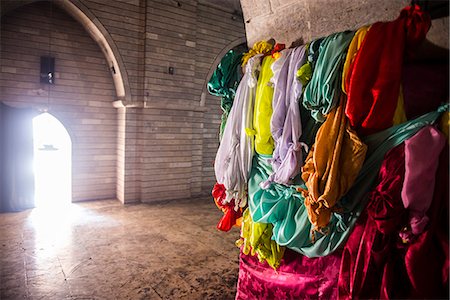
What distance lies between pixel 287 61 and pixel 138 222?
182 inches

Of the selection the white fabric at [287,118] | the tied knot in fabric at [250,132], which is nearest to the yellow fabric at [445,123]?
the white fabric at [287,118]

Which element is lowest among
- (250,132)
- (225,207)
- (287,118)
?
(225,207)

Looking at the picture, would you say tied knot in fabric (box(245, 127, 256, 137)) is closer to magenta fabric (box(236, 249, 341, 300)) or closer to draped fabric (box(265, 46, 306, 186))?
draped fabric (box(265, 46, 306, 186))

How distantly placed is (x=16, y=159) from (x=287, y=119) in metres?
6.39

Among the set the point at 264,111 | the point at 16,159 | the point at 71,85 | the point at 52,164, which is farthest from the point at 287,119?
the point at 52,164

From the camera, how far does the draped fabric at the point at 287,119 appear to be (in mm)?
1962

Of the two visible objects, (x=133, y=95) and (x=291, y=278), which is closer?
(x=291, y=278)

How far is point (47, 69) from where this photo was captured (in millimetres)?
6453

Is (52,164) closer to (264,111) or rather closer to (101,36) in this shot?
(101,36)

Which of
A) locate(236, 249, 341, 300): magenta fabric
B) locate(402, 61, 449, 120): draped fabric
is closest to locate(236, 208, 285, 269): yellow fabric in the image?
locate(236, 249, 341, 300): magenta fabric

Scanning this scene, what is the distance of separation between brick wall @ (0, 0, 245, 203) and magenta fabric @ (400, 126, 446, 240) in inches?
245

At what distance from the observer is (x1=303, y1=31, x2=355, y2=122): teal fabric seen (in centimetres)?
175

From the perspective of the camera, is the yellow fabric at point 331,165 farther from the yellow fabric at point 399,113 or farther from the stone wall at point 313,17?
the stone wall at point 313,17

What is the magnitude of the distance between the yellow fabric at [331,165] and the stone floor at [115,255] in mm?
1990
